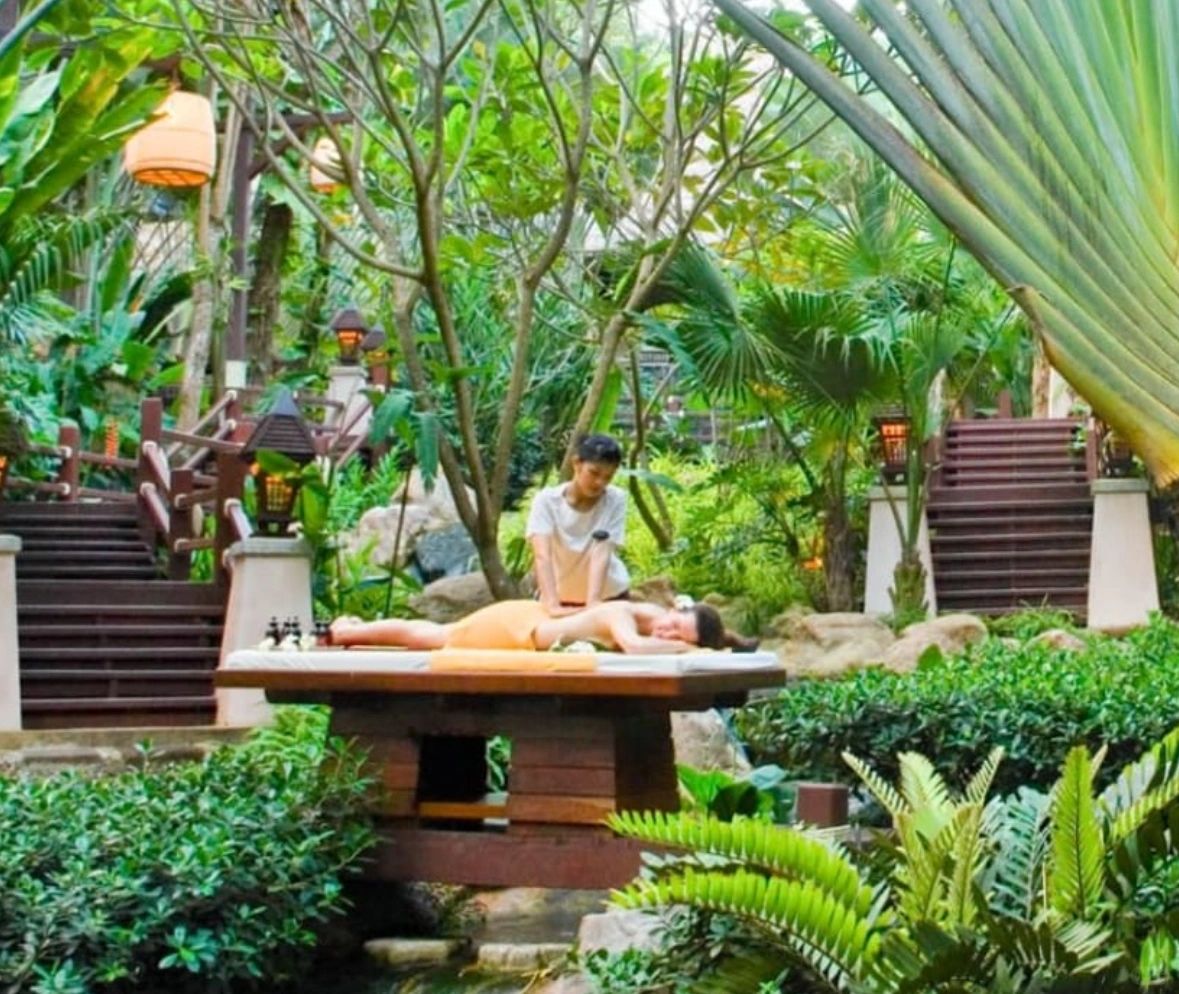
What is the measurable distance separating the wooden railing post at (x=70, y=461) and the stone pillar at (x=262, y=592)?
173 inches

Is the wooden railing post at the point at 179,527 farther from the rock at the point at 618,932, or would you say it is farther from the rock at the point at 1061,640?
the rock at the point at 618,932

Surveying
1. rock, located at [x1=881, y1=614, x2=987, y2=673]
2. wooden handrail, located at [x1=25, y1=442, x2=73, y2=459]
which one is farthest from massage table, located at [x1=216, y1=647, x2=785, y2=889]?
wooden handrail, located at [x1=25, y1=442, x2=73, y2=459]

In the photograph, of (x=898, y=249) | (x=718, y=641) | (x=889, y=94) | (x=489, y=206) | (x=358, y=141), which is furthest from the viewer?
(x=898, y=249)

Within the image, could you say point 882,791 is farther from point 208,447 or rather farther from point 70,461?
point 208,447

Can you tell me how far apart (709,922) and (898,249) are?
476 inches

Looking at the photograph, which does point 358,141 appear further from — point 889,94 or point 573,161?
point 889,94

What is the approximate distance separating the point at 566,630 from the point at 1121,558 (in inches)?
385

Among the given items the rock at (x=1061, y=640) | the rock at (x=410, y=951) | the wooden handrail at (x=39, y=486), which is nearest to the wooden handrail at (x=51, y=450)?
the wooden handrail at (x=39, y=486)

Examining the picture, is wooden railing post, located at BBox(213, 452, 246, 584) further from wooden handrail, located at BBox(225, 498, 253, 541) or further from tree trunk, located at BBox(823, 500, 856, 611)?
tree trunk, located at BBox(823, 500, 856, 611)

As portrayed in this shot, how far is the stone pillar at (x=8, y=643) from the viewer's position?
11164 millimetres

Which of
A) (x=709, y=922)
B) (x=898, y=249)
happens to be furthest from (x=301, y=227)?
(x=709, y=922)

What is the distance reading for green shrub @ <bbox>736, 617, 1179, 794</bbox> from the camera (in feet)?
23.0

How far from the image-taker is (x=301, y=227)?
26.2 meters

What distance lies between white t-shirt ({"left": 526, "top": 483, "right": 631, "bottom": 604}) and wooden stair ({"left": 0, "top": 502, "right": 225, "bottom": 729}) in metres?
6.01
